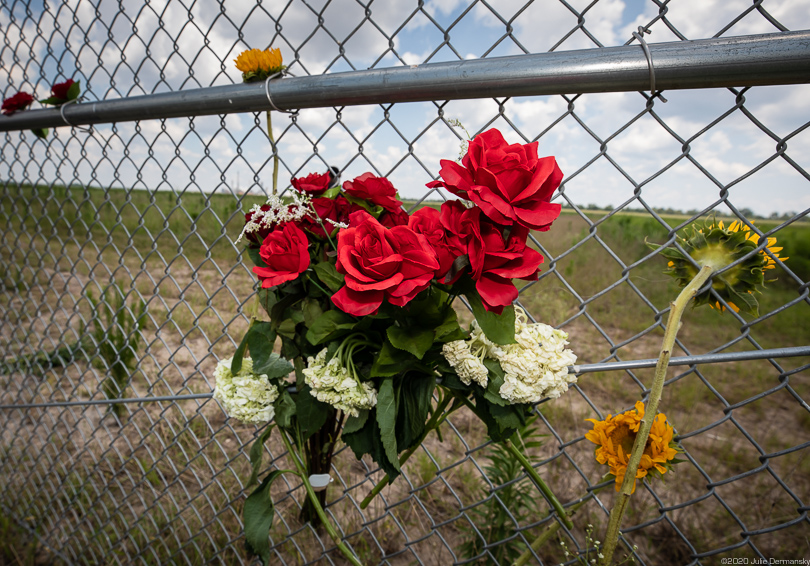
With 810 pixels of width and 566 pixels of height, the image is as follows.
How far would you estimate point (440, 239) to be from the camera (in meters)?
0.60

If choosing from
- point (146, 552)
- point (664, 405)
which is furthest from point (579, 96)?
point (664, 405)

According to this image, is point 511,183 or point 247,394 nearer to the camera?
point 511,183

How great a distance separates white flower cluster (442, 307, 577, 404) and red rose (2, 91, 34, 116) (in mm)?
1693

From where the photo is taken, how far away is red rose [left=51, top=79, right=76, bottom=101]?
130 cm

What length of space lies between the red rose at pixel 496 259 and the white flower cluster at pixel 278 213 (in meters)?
0.28

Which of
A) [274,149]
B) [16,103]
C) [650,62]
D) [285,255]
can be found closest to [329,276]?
[285,255]

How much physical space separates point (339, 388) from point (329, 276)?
175 mm

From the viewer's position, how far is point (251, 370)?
2.81 ft

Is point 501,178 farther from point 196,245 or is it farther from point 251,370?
point 196,245

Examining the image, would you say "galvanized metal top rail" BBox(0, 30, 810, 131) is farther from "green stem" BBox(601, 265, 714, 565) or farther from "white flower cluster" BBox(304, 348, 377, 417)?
"white flower cluster" BBox(304, 348, 377, 417)

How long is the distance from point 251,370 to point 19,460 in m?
1.78

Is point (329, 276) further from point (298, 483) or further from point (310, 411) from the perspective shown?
point (298, 483)

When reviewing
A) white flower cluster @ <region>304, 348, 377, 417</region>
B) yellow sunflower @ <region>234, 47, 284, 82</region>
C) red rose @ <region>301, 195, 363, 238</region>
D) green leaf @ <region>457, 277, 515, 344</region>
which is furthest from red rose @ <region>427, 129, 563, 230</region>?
yellow sunflower @ <region>234, 47, 284, 82</region>

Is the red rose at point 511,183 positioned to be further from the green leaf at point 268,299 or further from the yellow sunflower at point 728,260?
the green leaf at point 268,299
